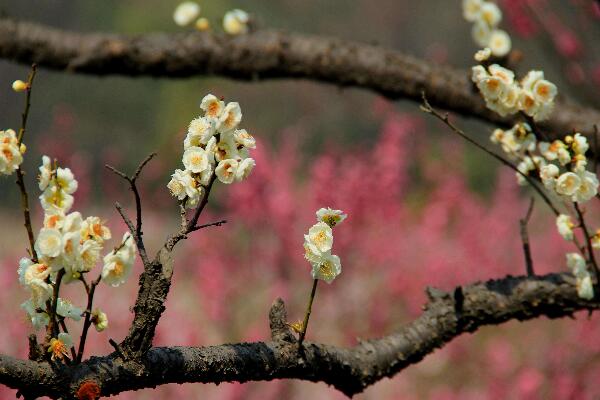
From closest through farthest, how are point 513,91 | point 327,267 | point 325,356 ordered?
point 327,267, point 325,356, point 513,91

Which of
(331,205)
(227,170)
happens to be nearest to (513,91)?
(227,170)

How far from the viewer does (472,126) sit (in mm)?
8844

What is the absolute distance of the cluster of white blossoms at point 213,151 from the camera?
119 centimetres

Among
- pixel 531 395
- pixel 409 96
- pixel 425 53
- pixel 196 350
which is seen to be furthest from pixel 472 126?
pixel 196 350

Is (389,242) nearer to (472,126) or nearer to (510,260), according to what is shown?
(510,260)

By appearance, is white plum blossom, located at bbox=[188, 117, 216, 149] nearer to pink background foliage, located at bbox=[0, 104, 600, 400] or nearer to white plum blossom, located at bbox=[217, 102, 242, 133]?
white plum blossom, located at bbox=[217, 102, 242, 133]

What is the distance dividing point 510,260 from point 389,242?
1529 millimetres

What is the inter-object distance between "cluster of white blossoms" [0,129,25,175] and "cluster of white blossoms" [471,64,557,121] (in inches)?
39.4

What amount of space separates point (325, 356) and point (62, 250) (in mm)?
658

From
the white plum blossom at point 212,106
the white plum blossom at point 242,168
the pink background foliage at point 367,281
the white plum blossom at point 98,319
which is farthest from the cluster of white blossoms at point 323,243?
the pink background foliage at point 367,281

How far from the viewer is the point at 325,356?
151 centimetres

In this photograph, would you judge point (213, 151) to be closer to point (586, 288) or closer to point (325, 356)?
point (325, 356)

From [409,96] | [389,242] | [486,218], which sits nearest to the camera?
[409,96]

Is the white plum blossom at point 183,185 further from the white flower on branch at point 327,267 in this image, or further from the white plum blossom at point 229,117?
the white flower on branch at point 327,267
